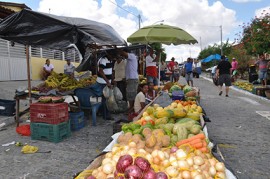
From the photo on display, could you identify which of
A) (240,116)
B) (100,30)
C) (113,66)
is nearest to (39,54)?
(113,66)

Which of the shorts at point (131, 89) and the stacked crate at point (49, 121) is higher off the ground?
the shorts at point (131, 89)

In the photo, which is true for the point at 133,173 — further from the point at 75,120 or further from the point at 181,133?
the point at 75,120

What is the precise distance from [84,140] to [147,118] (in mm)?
1856

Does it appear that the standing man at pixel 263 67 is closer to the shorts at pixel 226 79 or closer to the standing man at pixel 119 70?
the shorts at pixel 226 79

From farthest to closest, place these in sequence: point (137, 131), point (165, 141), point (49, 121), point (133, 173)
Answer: point (49, 121)
point (137, 131)
point (165, 141)
point (133, 173)

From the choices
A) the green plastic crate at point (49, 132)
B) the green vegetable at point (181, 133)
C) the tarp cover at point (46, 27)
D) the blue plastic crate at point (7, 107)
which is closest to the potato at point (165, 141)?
the green vegetable at point (181, 133)

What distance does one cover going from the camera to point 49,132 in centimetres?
539

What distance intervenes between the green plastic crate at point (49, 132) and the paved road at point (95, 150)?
0.43 ft

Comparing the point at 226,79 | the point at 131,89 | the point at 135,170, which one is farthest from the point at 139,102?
the point at 226,79

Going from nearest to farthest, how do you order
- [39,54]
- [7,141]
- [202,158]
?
1. [202,158]
2. [7,141]
3. [39,54]

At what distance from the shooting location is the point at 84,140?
5629 millimetres

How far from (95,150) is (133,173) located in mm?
2973

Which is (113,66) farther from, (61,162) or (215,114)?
(61,162)

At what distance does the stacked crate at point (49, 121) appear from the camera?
17.5 feet
